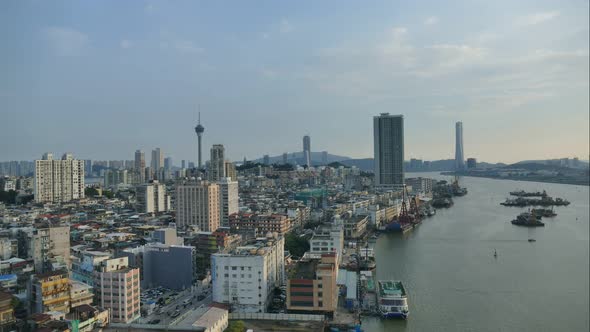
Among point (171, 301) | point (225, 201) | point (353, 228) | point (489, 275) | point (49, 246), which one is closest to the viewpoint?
point (171, 301)

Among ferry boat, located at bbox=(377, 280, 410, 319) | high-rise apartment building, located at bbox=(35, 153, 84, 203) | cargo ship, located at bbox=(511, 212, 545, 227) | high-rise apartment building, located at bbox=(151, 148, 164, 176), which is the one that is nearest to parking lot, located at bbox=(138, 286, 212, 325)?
ferry boat, located at bbox=(377, 280, 410, 319)

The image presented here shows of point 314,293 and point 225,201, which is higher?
point 225,201

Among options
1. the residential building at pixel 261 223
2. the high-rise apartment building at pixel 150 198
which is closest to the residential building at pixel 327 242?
the residential building at pixel 261 223

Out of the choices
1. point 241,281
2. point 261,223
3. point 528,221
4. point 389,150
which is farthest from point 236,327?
point 389,150

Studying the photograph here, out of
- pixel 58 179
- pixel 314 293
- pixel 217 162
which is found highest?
pixel 217 162

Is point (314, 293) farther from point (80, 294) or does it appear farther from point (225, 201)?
point (225, 201)

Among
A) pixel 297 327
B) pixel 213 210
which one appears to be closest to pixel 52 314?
pixel 297 327

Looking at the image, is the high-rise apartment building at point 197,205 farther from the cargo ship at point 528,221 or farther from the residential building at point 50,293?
the cargo ship at point 528,221
